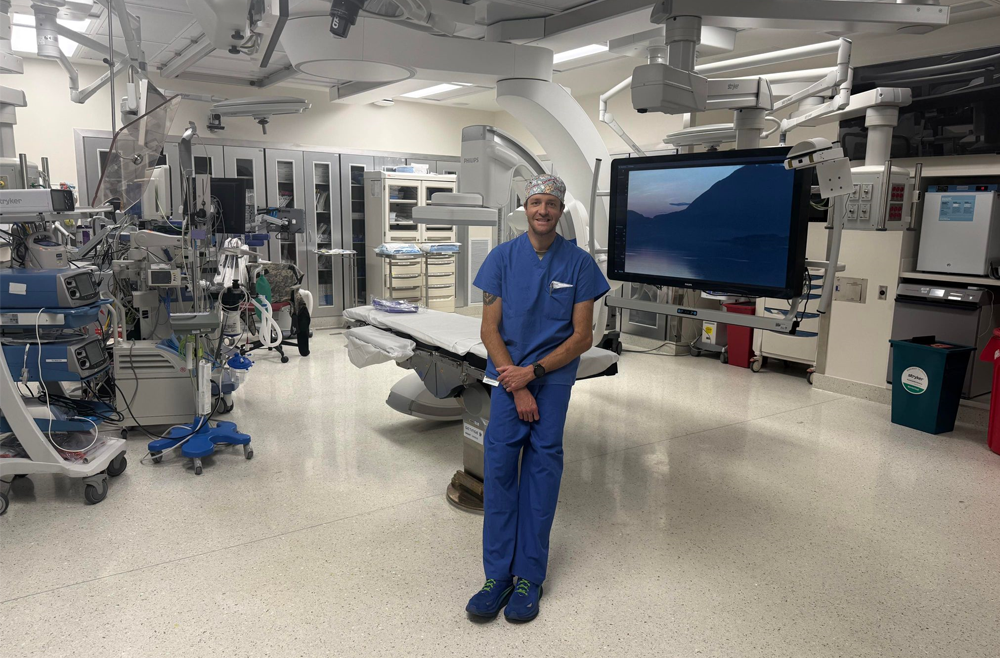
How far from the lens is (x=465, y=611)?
2.52m

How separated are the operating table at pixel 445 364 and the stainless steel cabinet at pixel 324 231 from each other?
422 cm

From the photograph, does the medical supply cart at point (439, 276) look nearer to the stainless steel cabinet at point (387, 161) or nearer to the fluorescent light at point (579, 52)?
the stainless steel cabinet at point (387, 161)

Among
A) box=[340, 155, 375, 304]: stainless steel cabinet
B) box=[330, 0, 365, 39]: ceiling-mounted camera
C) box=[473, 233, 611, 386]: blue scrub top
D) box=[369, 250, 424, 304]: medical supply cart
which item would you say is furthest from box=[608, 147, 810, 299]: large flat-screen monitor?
box=[340, 155, 375, 304]: stainless steel cabinet

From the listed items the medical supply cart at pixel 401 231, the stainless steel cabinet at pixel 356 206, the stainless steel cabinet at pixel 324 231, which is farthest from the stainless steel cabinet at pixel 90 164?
the medical supply cart at pixel 401 231

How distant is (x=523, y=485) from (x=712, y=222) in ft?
4.85

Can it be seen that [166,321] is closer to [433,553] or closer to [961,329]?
[433,553]

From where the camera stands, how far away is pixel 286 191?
8352mm

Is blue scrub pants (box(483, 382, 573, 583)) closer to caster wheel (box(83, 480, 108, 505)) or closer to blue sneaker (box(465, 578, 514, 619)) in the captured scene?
blue sneaker (box(465, 578, 514, 619))

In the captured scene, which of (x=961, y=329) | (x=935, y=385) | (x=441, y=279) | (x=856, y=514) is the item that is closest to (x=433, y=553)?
(x=856, y=514)

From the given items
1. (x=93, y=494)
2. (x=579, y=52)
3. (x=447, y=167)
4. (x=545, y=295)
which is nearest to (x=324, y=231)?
(x=447, y=167)

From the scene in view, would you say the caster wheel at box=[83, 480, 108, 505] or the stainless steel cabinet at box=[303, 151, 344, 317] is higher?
the stainless steel cabinet at box=[303, 151, 344, 317]

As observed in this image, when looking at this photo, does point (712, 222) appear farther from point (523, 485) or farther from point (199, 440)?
point (199, 440)

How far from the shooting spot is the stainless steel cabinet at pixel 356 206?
8586mm

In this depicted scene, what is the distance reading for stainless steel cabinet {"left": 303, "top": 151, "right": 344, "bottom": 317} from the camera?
838 cm
